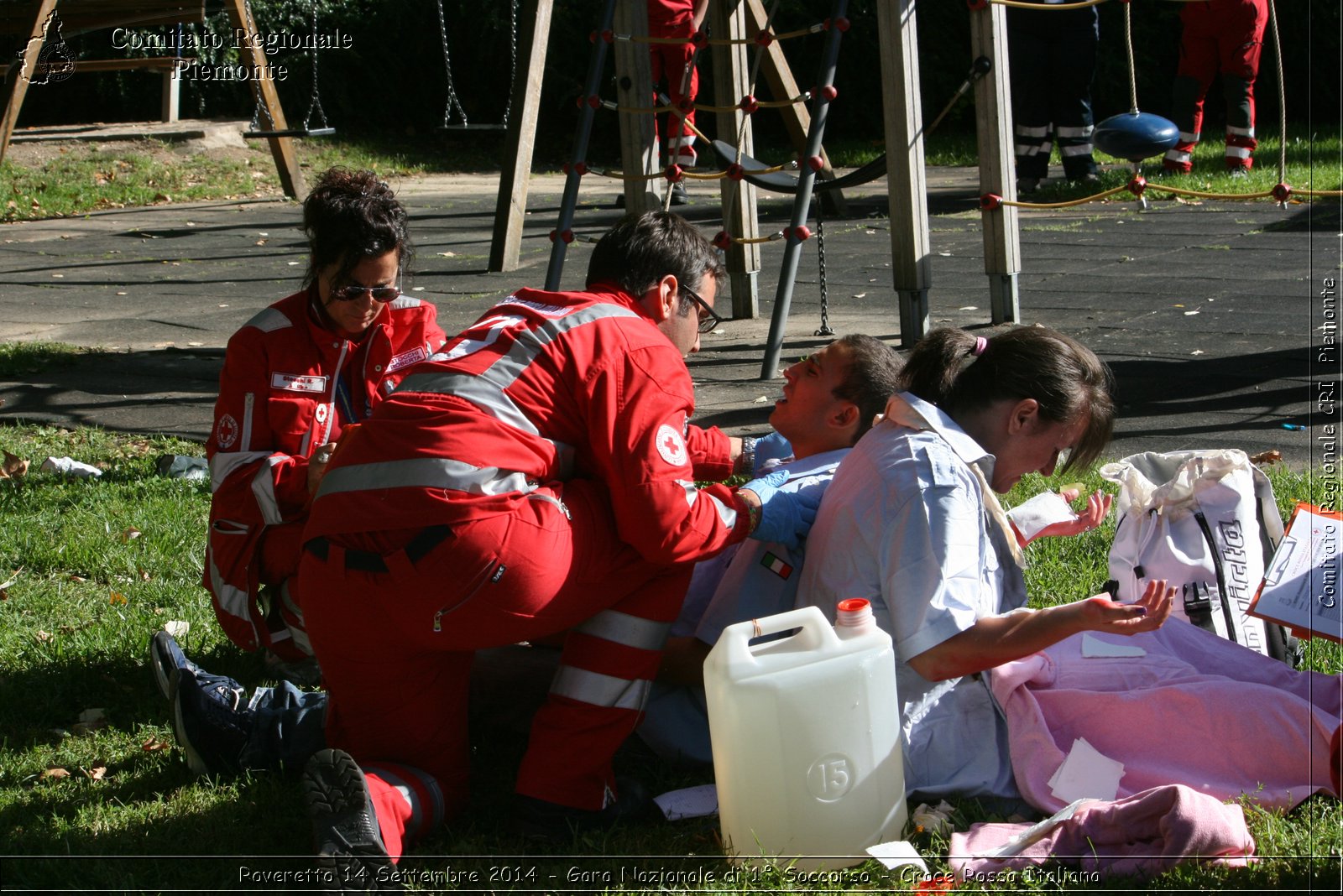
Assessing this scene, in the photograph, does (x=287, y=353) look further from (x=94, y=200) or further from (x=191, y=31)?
(x=191, y=31)

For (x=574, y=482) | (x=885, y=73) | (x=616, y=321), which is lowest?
(x=574, y=482)

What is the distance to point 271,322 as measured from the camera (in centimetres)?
333

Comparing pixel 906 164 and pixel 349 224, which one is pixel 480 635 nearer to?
pixel 349 224

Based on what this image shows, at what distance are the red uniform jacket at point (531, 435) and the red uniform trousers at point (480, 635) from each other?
61mm

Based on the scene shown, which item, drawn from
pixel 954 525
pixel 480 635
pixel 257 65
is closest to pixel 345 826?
pixel 480 635

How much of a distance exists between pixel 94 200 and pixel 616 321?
11.3 m

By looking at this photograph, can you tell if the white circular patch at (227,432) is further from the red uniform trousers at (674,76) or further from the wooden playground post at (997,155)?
the red uniform trousers at (674,76)

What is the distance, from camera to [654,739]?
295cm

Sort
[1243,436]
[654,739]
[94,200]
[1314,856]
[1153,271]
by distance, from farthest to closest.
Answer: [94,200]
[1153,271]
[1243,436]
[654,739]
[1314,856]

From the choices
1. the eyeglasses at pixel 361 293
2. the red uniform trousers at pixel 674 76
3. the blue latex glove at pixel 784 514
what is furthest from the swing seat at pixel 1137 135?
the red uniform trousers at pixel 674 76

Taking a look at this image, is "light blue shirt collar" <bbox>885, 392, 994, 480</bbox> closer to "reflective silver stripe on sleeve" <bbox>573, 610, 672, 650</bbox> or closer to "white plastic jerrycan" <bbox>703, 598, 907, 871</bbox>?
"white plastic jerrycan" <bbox>703, 598, 907, 871</bbox>

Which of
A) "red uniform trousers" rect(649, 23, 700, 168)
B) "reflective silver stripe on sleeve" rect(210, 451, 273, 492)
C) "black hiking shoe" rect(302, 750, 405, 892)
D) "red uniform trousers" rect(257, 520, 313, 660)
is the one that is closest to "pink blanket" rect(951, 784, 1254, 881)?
"black hiking shoe" rect(302, 750, 405, 892)

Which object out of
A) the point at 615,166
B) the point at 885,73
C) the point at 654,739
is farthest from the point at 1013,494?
the point at 615,166

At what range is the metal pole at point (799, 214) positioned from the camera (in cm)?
577
